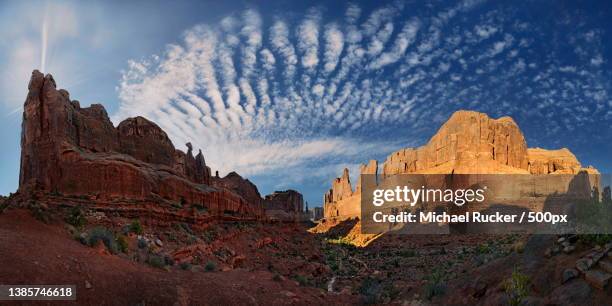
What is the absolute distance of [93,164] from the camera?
86.7 ft

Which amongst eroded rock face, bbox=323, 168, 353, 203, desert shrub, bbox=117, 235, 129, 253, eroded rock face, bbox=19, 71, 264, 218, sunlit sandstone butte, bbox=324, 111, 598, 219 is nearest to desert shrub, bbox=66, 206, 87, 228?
desert shrub, bbox=117, 235, 129, 253

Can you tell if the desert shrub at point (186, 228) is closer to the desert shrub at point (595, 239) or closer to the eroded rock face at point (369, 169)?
the desert shrub at point (595, 239)

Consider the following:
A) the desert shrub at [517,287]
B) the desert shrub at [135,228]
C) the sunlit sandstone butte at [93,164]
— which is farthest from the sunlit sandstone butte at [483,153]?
the desert shrub at [517,287]

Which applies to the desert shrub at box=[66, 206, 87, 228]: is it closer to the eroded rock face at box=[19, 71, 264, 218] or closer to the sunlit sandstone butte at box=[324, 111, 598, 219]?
the eroded rock face at box=[19, 71, 264, 218]

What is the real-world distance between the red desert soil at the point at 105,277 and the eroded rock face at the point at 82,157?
9.05 meters

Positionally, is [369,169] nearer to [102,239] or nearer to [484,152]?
[484,152]

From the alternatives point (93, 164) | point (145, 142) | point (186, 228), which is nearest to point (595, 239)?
point (186, 228)

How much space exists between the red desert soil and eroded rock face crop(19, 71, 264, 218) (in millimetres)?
9053

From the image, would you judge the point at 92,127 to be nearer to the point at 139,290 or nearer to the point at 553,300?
the point at 139,290

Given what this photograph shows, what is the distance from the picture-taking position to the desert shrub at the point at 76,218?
20.2 m

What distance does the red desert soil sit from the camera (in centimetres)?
1068

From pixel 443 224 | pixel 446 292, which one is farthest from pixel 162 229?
pixel 443 224

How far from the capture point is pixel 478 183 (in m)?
70.6

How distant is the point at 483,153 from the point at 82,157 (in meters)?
69.5
